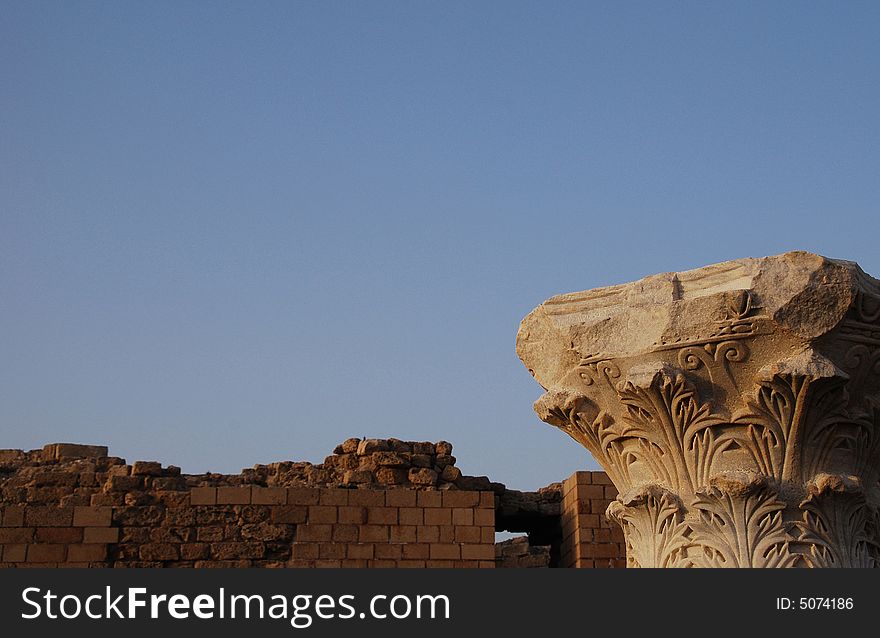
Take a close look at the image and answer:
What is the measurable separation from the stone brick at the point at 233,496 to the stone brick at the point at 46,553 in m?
1.61

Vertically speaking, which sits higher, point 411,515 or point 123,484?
point 123,484

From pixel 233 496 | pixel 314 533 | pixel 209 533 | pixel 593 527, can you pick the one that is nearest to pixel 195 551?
pixel 209 533

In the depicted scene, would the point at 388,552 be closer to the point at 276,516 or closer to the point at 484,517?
the point at 484,517

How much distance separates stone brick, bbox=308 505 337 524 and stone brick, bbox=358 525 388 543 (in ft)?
1.03

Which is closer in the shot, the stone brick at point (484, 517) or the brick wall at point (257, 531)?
the brick wall at point (257, 531)

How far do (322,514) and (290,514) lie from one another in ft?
1.06

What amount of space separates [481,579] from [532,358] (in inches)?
54.8

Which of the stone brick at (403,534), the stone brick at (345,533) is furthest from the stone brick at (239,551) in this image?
the stone brick at (403,534)

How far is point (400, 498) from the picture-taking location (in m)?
13.0

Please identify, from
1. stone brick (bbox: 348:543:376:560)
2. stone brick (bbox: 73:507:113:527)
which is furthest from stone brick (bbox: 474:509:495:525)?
stone brick (bbox: 73:507:113:527)

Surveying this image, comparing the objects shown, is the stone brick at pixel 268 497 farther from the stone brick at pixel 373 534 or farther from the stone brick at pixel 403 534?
the stone brick at pixel 403 534

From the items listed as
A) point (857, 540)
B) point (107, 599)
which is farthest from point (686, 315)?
point (107, 599)

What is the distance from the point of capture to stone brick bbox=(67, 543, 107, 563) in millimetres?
12586

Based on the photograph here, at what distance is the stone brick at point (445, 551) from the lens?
1277 centimetres
